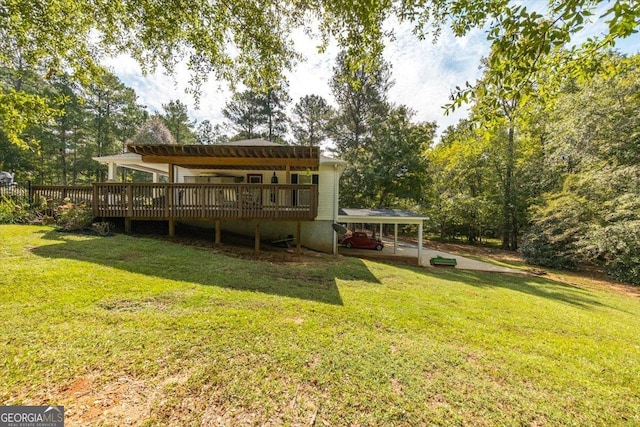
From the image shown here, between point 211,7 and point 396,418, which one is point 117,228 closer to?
point 211,7

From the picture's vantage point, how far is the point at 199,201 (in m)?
9.14

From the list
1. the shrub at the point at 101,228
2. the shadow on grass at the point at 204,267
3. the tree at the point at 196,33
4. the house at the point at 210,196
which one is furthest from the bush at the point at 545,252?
the shrub at the point at 101,228

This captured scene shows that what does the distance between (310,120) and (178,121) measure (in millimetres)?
18304

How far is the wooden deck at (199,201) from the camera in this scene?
9.12 m

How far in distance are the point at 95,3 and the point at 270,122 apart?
24586 mm

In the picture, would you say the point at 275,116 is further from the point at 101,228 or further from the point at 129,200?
the point at 101,228

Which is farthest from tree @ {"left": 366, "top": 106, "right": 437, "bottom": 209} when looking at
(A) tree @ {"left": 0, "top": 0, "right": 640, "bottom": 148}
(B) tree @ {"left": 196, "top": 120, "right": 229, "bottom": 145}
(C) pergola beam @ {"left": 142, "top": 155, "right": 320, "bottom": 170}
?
(B) tree @ {"left": 196, "top": 120, "right": 229, "bottom": 145}

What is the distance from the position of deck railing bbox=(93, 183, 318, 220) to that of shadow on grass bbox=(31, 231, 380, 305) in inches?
50.8

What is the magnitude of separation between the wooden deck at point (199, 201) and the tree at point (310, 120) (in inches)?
780

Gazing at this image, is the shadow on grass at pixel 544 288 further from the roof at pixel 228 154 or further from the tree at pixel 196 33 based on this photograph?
the tree at pixel 196 33

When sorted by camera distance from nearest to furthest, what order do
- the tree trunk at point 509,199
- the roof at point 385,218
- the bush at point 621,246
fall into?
the bush at point 621,246 < the roof at point 385,218 < the tree trunk at point 509,199

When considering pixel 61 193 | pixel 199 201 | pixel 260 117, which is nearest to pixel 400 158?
pixel 199 201

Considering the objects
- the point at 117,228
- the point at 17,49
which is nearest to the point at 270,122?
the point at 117,228

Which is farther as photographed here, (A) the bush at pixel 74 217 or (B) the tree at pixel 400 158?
(B) the tree at pixel 400 158
